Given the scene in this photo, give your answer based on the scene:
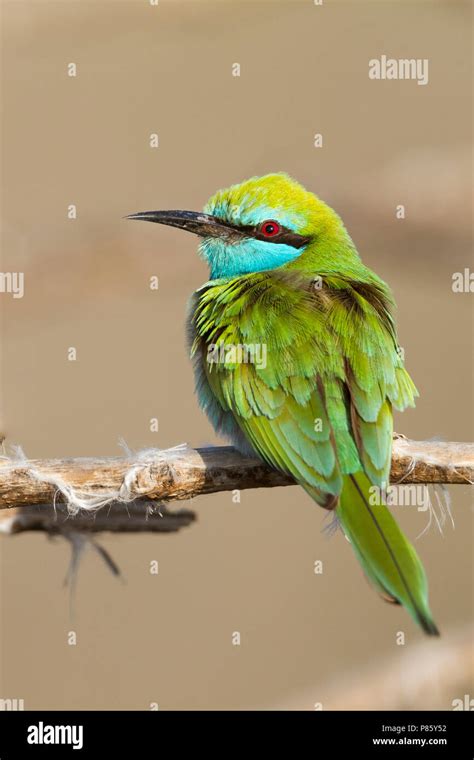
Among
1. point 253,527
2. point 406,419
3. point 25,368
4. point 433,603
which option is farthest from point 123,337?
point 433,603

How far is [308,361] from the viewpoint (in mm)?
2623

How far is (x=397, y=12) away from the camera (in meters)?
5.61

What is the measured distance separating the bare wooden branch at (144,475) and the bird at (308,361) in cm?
13

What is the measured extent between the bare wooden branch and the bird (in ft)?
0.42

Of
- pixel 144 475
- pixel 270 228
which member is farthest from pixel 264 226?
pixel 144 475

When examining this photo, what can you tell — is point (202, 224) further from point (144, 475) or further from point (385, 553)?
point (385, 553)

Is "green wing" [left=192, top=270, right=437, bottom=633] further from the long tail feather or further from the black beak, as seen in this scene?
the black beak

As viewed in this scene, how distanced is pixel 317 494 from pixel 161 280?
227 centimetres

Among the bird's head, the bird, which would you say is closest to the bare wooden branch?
the bird

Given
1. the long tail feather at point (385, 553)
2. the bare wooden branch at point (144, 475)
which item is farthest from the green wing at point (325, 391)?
the bare wooden branch at point (144, 475)

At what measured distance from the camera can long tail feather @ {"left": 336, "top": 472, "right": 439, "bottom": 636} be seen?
7.57 ft

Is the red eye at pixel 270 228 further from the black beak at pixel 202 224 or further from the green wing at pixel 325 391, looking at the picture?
the green wing at pixel 325 391

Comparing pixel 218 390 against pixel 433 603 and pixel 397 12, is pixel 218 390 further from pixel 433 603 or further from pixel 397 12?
pixel 397 12

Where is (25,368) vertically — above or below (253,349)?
above
